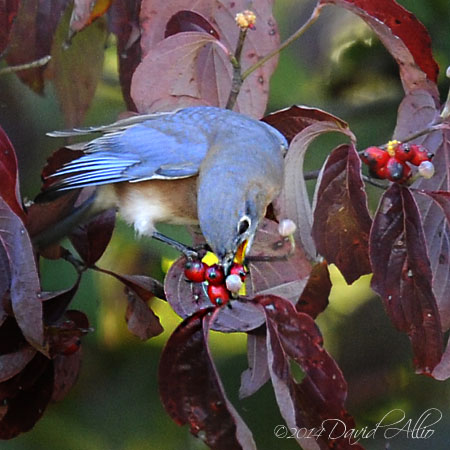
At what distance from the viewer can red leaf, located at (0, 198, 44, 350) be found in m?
1.02

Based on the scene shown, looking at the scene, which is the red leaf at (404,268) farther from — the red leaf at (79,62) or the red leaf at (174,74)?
the red leaf at (79,62)

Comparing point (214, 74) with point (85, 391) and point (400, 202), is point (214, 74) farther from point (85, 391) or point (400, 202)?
point (85, 391)

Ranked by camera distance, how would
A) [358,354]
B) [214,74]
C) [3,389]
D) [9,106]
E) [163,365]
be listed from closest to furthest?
[163,365]
[3,389]
[214,74]
[9,106]
[358,354]

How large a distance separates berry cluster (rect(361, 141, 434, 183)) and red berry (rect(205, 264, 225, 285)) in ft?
0.84

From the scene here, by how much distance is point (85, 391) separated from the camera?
78.2 inches

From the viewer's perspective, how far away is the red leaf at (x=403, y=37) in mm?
1162

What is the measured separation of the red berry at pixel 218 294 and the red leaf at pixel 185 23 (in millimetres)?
377

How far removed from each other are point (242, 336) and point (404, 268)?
0.98 m

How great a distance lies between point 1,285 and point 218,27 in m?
0.53

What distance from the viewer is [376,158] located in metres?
1.20

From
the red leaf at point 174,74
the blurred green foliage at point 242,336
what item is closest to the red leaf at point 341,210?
the red leaf at point 174,74

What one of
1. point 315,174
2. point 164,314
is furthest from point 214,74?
point 164,314

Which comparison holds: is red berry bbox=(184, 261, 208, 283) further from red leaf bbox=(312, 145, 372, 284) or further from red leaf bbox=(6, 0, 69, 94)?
red leaf bbox=(6, 0, 69, 94)

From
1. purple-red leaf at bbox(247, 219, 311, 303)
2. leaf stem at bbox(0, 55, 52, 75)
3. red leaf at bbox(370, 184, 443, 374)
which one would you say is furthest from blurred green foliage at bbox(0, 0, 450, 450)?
red leaf at bbox(370, 184, 443, 374)
